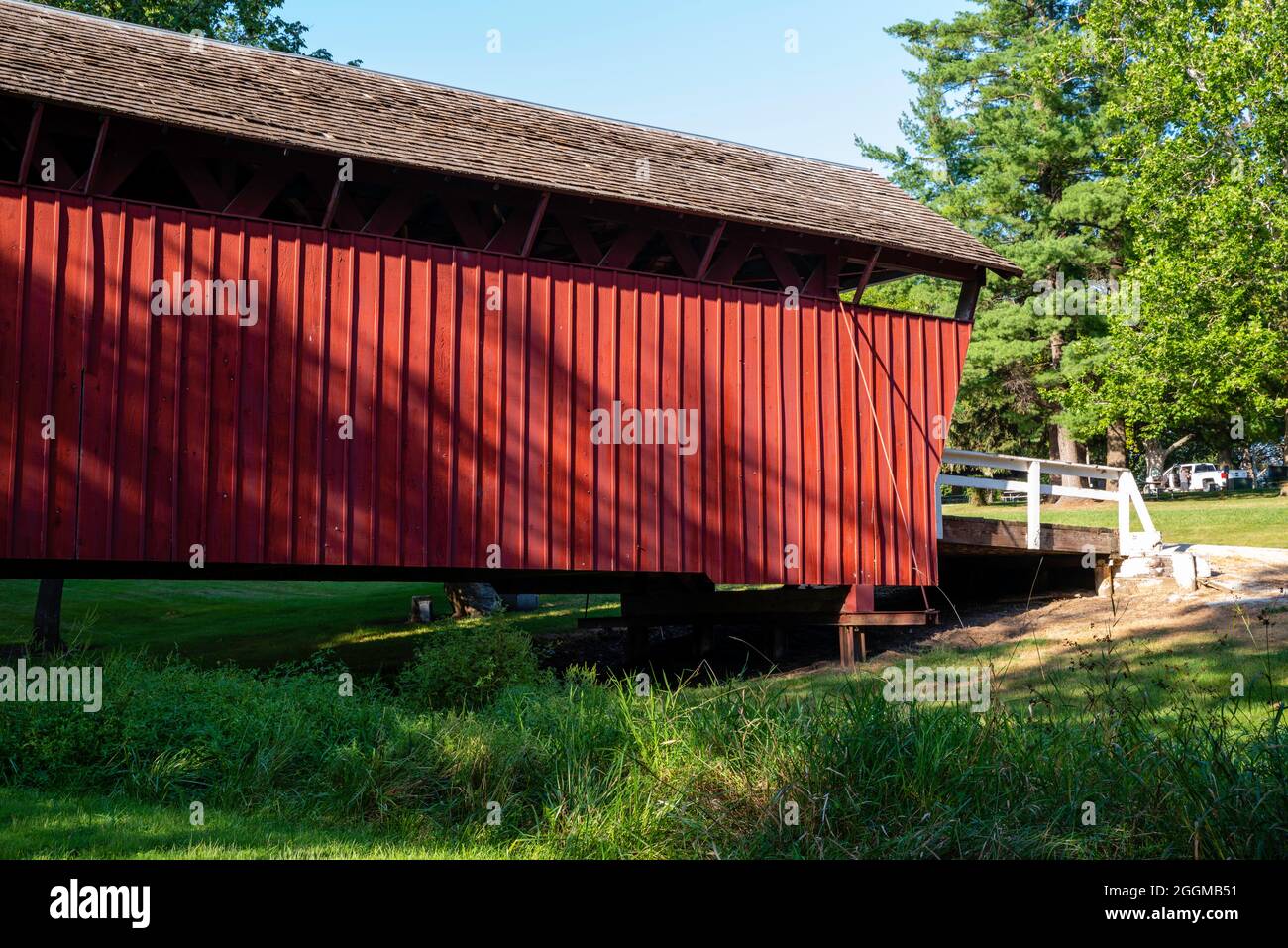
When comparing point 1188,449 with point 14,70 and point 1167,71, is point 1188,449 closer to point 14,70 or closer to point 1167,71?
point 1167,71

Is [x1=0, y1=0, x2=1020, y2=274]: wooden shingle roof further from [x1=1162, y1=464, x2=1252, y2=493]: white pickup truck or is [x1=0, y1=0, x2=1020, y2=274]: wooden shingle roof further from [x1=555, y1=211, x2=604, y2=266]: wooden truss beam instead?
[x1=1162, y1=464, x2=1252, y2=493]: white pickup truck

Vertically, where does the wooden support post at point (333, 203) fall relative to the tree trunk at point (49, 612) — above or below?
above

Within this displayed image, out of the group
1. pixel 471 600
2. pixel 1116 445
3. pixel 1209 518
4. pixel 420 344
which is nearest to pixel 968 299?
pixel 420 344

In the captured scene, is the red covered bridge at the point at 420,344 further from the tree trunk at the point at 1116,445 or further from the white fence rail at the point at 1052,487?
the tree trunk at the point at 1116,445

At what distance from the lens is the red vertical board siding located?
9547mm

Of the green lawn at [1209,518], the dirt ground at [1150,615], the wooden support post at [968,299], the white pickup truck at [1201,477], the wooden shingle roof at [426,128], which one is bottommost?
the dirt ground at [1150,615]

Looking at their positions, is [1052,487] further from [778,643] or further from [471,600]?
[471,600]

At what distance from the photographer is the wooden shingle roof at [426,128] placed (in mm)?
10039

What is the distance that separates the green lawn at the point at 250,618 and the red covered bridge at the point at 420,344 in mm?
4769

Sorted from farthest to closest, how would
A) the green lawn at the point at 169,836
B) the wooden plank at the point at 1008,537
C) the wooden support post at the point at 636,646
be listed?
the wooden support post at the point at 636,646, the wooden plank at the point at 1008,537, the green lawn at the point at 169,836

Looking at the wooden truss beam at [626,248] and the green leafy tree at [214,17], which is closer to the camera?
the wooden truss beam at [626,248]

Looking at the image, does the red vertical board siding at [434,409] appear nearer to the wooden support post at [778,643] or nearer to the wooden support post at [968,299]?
the wooden support post at [968,299]

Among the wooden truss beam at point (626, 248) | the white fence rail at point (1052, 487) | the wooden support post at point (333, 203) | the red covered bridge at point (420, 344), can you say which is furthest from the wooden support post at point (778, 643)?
the wooden support post at point (333, 203)

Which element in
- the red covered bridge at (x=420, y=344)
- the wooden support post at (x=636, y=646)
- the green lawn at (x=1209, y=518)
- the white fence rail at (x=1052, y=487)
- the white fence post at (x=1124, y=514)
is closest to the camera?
the red covered bridge at (x=420, y=344)
